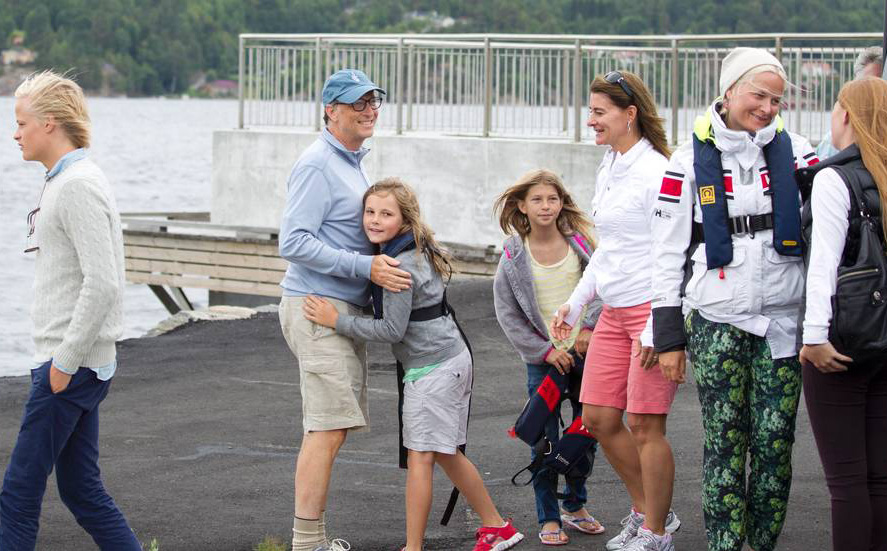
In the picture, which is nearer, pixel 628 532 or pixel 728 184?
pixel 728 184

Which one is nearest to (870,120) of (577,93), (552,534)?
(552,534)

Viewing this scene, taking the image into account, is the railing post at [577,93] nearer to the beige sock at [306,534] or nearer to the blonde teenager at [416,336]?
the blonde teenager at [416,336]

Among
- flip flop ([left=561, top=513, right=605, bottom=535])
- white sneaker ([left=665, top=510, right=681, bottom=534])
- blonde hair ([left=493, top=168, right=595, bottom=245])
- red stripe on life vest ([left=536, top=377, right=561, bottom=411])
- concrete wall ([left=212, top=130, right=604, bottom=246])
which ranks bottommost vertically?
flip flop ([left=561, top=513, right=605, bottom=535])

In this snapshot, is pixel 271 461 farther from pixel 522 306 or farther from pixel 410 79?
pixel 410 79

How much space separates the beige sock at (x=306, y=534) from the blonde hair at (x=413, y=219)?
1.19 meters

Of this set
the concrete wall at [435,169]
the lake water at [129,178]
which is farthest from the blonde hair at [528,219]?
the lake water at [129,178]

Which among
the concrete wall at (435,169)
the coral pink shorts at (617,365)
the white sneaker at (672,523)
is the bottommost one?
the white sneaker at (672,523)

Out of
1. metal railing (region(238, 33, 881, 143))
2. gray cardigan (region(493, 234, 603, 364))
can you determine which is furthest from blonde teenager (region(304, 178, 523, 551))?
metal railing (region(238, 33, 881, 143))

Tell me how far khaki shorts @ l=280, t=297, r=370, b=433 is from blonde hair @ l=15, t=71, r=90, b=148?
124 centimetres

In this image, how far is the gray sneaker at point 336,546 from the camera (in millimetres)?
6137

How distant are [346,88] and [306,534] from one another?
1885mm

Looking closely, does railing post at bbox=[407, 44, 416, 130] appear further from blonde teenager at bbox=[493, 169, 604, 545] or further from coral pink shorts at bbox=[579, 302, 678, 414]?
coral pink shorts at bbox=[579, 302, 678, 414]

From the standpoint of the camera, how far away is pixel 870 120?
5.08 m

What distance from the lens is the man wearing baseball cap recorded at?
19.7 ft
